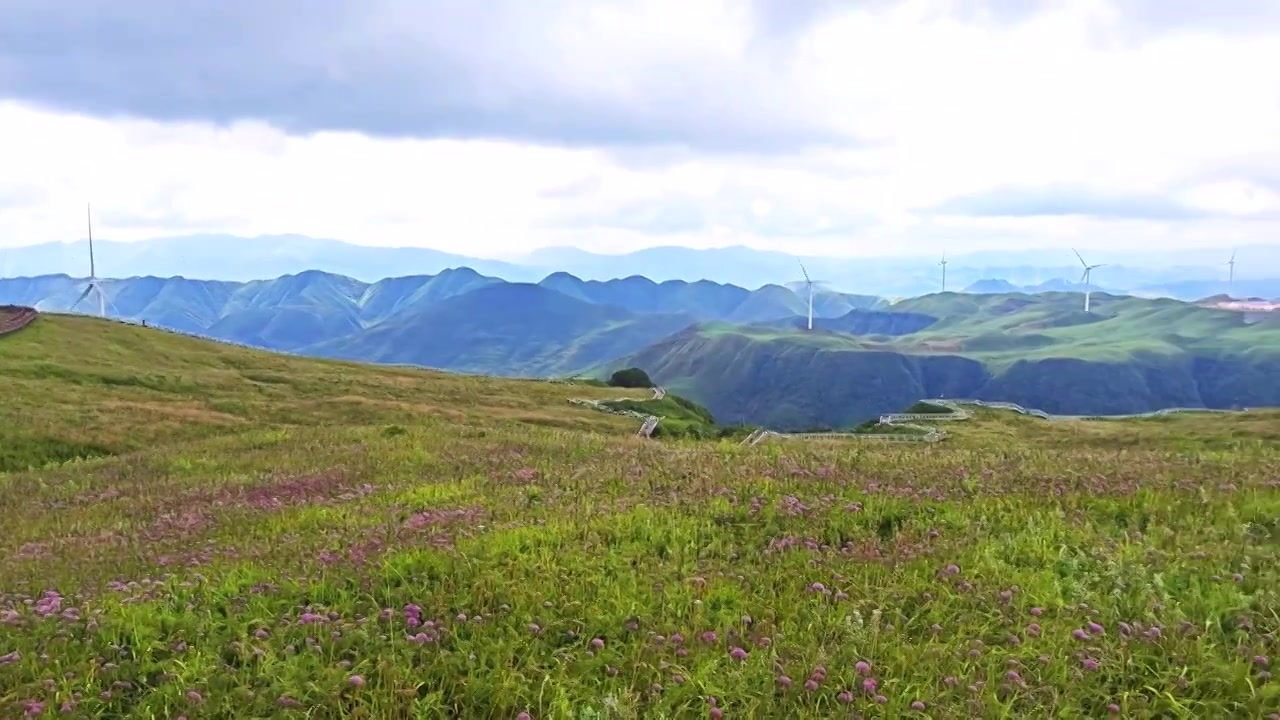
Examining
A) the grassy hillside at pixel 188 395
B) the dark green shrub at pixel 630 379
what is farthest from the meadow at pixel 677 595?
the dark green shrub at pixel 630 379

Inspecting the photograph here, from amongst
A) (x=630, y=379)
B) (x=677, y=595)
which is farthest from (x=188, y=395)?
(x=630, y=379)

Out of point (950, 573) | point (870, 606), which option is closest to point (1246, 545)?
point (950, 573)

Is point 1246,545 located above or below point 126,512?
above

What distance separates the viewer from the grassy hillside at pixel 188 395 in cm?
4584

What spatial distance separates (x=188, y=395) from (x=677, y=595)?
225 ft

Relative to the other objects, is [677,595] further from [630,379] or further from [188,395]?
[630,379]

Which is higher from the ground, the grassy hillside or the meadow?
the meadow

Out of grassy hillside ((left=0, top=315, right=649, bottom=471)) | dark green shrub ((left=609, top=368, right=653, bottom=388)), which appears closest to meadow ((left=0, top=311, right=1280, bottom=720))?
grassy hillside ((left=0, top=315, right=649, bottom=471))

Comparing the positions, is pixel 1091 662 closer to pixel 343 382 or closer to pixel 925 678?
pixel 925 678

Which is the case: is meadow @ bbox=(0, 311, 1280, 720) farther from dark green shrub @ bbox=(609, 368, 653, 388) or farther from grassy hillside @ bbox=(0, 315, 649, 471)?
dark green shrub @ bbox=(609, 368, 653, 388)

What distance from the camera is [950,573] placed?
9727 mm

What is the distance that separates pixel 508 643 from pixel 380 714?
137 cm

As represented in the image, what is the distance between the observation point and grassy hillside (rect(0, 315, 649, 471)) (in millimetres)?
45844

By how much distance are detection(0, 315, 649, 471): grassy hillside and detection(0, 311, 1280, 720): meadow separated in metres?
29.7
